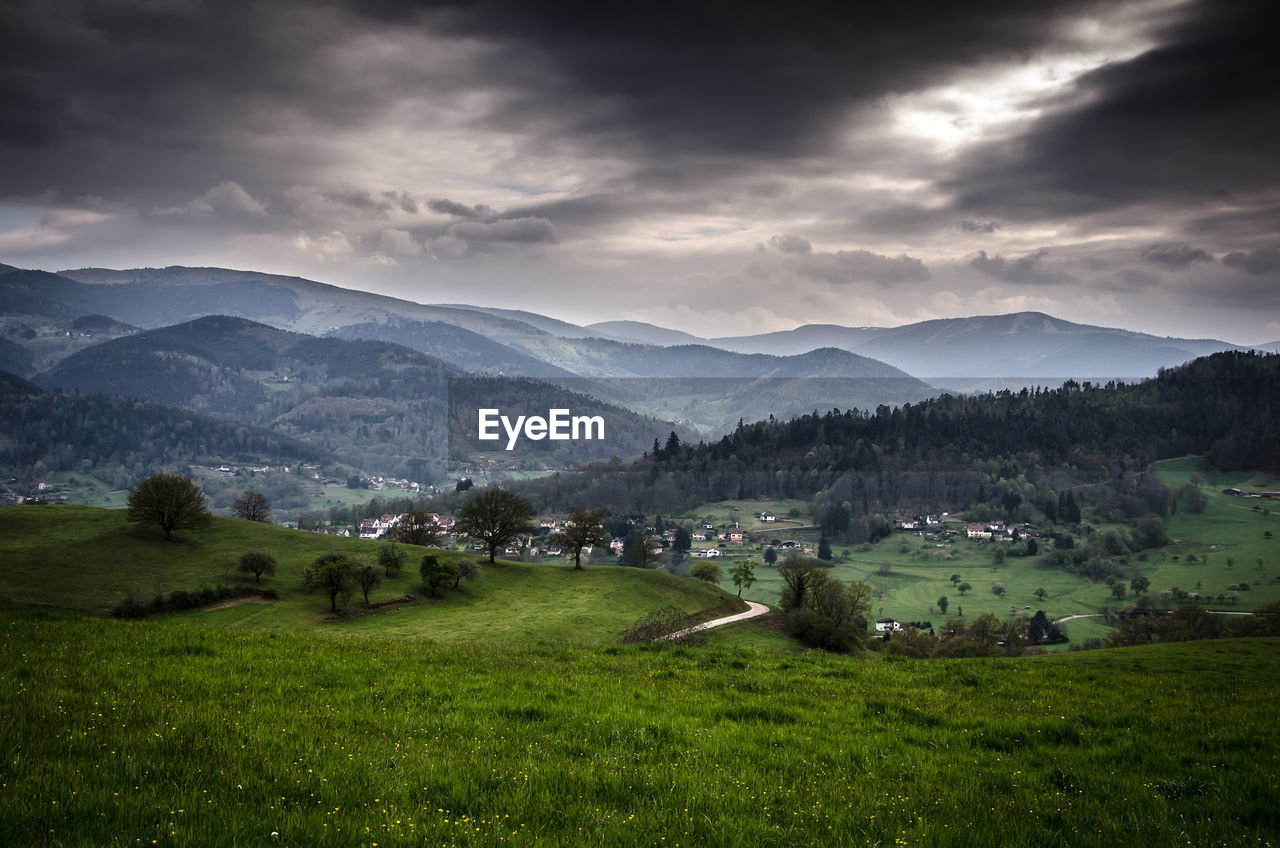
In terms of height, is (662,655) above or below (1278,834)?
below

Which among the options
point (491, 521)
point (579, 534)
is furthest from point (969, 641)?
point (491, 521)

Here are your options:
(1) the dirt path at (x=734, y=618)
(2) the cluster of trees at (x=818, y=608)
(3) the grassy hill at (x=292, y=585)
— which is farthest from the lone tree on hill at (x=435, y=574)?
(2) the cluster of trees at (x=818, y=608)

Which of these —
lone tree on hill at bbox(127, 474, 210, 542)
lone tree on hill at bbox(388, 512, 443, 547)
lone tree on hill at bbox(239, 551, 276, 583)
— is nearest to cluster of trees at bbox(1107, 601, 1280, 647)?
lone tree on hill at bbox(388, 512, 443, 547)

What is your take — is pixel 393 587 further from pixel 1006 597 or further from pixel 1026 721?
pixel 1006 597

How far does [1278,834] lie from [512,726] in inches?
442

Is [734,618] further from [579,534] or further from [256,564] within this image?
[256,564]

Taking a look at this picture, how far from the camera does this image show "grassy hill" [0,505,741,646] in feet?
179

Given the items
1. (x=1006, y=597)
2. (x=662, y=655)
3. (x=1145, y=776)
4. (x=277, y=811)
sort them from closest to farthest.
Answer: (x=277, y=811)
(x=1145, y=776)
(x=662, y=655)
(x=1006, y=597)

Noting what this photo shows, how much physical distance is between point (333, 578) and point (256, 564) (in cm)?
1022

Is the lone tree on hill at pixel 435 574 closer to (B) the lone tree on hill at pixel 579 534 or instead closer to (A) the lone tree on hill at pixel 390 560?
(A) the lone tree on hill at pixel 390 560

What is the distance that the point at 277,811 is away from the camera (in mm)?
7227

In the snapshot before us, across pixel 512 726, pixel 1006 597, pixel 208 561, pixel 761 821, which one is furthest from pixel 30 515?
pixel 1006 597

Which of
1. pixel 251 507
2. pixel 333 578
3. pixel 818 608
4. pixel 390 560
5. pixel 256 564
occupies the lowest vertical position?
pixel 818 608

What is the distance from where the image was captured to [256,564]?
63.5 metres
